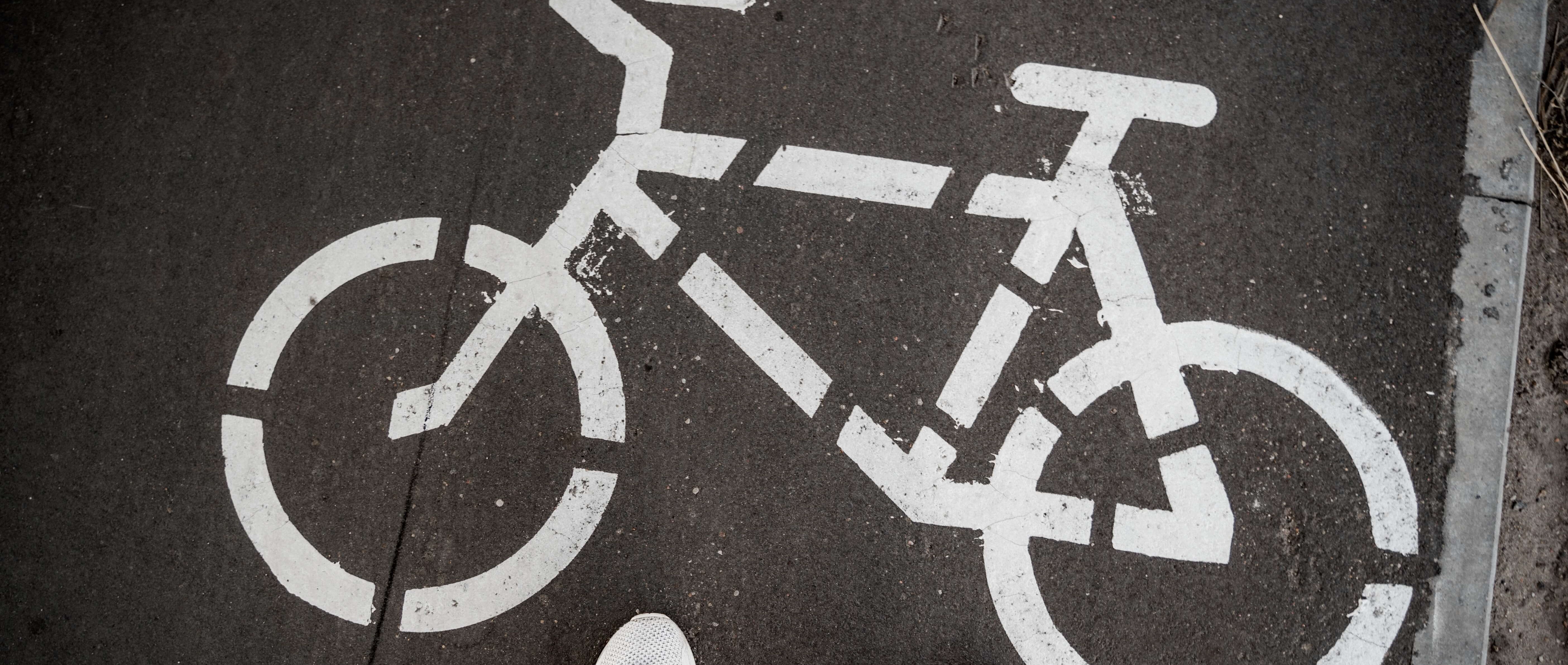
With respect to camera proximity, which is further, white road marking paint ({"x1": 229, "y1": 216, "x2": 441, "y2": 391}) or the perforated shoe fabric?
white road marking paint ({"x1": 229, "y1": 216, "x2": 441, "y2": 391})

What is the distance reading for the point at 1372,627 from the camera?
2781 mm

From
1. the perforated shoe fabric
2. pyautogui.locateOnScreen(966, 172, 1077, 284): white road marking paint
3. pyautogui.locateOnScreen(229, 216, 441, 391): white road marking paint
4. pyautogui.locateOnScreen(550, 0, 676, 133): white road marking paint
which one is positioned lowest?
the perforated shoe fabric

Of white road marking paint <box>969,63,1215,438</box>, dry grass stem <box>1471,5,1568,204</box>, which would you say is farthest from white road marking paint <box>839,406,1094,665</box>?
dry grass stem <box>1471,5,1568,204</box>

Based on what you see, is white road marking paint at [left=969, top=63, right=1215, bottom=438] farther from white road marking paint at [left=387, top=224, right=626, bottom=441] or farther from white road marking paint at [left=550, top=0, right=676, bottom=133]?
white road marking paint at [left=387, top=224, right=626, bottom=441]

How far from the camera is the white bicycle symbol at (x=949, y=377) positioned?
110 inches

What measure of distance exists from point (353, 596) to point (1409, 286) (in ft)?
15.0

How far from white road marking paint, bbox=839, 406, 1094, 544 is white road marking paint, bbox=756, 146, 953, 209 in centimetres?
99

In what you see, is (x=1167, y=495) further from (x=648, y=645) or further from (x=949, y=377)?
→ (x=648, y=645)

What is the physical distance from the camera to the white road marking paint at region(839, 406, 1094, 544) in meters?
2.81

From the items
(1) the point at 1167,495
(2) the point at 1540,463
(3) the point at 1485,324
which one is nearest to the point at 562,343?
(1) the point at 1167,495

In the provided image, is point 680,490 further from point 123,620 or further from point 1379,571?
point 1379,571

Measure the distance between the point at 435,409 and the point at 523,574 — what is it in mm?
782

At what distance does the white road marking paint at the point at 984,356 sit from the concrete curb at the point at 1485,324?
181 cm

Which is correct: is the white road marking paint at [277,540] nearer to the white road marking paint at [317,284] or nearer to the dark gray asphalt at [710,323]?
the dark gray asphalt at [710,323]
